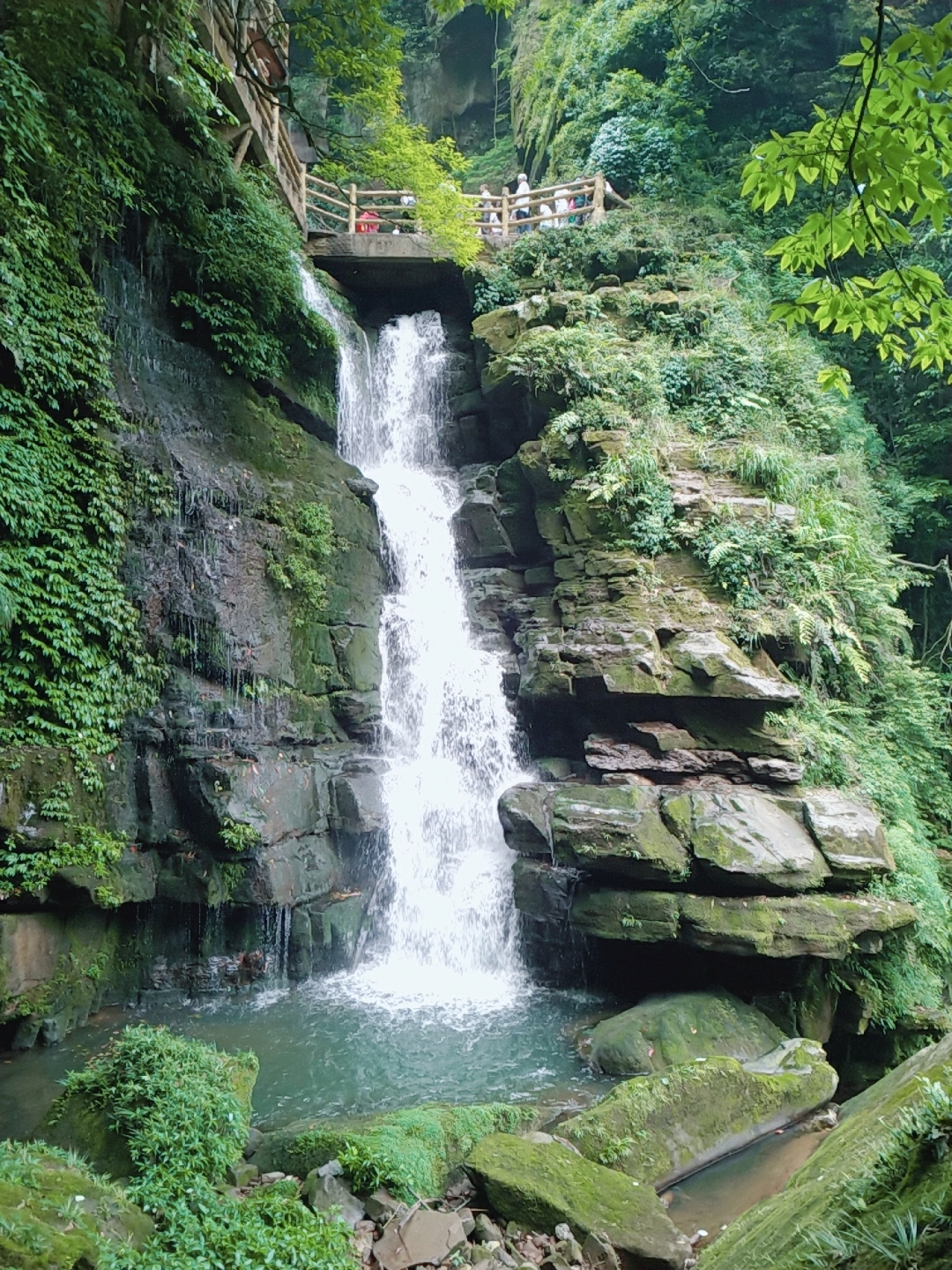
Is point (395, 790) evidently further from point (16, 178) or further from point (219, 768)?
point (16, 178)

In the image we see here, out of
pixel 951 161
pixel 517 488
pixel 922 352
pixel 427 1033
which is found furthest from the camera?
pixel 517 488

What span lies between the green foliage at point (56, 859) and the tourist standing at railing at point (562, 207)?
1471 cm

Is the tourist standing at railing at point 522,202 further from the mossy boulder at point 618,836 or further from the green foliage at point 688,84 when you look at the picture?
the mossy boulder at point 618,836

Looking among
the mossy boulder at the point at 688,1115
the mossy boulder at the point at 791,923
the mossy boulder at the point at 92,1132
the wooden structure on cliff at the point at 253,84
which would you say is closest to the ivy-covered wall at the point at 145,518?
the wooden structure on cliff at the point at 253,84

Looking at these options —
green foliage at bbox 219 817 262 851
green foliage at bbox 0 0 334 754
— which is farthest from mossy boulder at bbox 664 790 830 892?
green foliage at bbox 0 0 334 754

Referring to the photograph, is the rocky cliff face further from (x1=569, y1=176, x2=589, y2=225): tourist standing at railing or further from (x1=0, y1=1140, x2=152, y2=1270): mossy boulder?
(x1=569, y1=176, x2=589, y2=225): tourist standing at railing

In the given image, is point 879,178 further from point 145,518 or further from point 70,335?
point 70,335

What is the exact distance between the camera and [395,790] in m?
10.4

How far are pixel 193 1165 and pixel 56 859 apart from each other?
4.24 meters

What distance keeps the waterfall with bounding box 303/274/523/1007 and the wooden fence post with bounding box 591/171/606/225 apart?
15.3 ft

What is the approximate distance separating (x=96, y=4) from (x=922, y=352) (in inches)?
439

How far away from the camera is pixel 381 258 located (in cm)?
1622

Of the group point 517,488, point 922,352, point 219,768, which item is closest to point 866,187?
point 922,352

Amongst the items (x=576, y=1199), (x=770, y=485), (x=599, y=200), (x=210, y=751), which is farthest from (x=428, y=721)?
(x=599, y=200)
